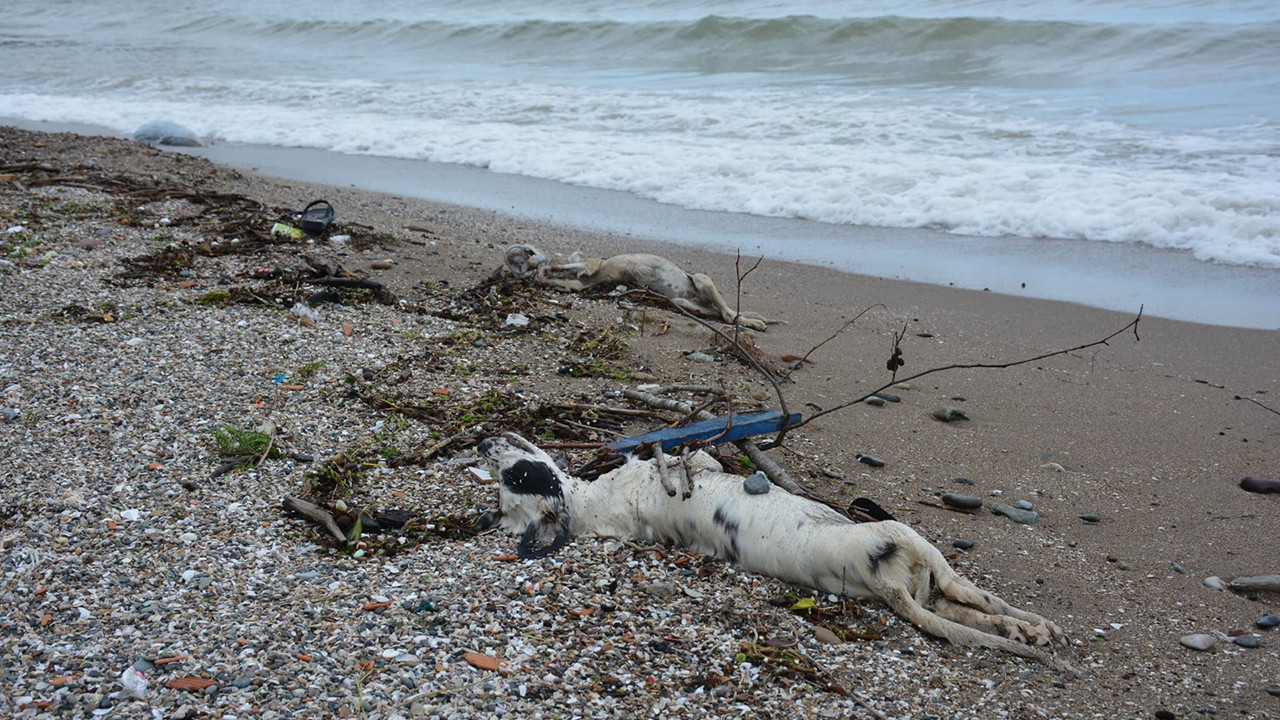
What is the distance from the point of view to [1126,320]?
236 inches

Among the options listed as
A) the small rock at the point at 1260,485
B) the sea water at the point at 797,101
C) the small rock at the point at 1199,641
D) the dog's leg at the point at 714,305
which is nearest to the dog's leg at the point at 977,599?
the small rock at the point at 1199,641

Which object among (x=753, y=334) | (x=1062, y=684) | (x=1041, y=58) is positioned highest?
(x=1041, y=58)

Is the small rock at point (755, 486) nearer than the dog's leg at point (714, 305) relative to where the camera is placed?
Yes

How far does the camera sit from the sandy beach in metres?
2.51

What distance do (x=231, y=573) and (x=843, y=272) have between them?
17.0ft

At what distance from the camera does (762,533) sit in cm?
301

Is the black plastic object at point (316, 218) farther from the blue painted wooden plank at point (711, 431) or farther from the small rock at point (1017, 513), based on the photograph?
the small rock at point (1017, 513)

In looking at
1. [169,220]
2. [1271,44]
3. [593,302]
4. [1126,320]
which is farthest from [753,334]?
[1271,44]

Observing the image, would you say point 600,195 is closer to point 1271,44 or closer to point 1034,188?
point 1034,188

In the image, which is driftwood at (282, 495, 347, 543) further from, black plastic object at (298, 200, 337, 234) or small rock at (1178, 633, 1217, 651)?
black plastic object at (298, 200, 337, 234)

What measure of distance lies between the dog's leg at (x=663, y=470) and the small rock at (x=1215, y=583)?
183 centimetres

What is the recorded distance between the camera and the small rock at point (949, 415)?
14.9 ft

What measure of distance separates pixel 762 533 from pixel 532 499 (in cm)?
76

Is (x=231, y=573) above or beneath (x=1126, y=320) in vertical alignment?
beneath
